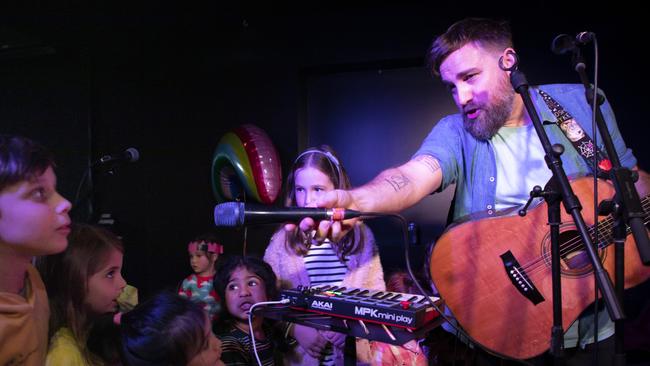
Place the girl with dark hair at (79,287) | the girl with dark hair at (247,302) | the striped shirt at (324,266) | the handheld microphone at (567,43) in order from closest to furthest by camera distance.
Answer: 1. the handheld microphone at (567,43)
2. the girl with dark hair at (79,287)
3. the girl with dark hair at (247,302)
4. the striped shirt at (324,266)

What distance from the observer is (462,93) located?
211 cm

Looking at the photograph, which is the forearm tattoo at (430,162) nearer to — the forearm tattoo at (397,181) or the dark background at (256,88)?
the forearm tattoo at (397,181)

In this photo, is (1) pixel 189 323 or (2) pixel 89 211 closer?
(1) pixel 189 323

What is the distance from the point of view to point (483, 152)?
213cm

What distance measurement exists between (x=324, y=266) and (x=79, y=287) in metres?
1.40

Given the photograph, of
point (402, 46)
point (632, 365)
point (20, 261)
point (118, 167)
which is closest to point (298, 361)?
point (20, 261)

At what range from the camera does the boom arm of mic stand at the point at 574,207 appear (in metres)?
1.32

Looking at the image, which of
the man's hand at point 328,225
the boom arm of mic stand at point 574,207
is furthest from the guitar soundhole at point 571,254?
the man's hand at point 328,225

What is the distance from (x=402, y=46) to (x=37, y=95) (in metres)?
3.24

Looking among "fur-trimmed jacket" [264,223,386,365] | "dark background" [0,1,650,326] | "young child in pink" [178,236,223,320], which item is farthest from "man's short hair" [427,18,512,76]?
"young child in pink" [178,236,223,320]

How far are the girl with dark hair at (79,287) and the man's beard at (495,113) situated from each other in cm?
189

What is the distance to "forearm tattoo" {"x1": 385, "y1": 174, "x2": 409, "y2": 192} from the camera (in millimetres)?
1913

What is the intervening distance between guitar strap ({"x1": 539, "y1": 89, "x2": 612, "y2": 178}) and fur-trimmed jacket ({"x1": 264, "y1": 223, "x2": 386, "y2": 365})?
60.4 inches

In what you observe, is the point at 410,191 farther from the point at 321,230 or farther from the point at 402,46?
the point at 402,46
